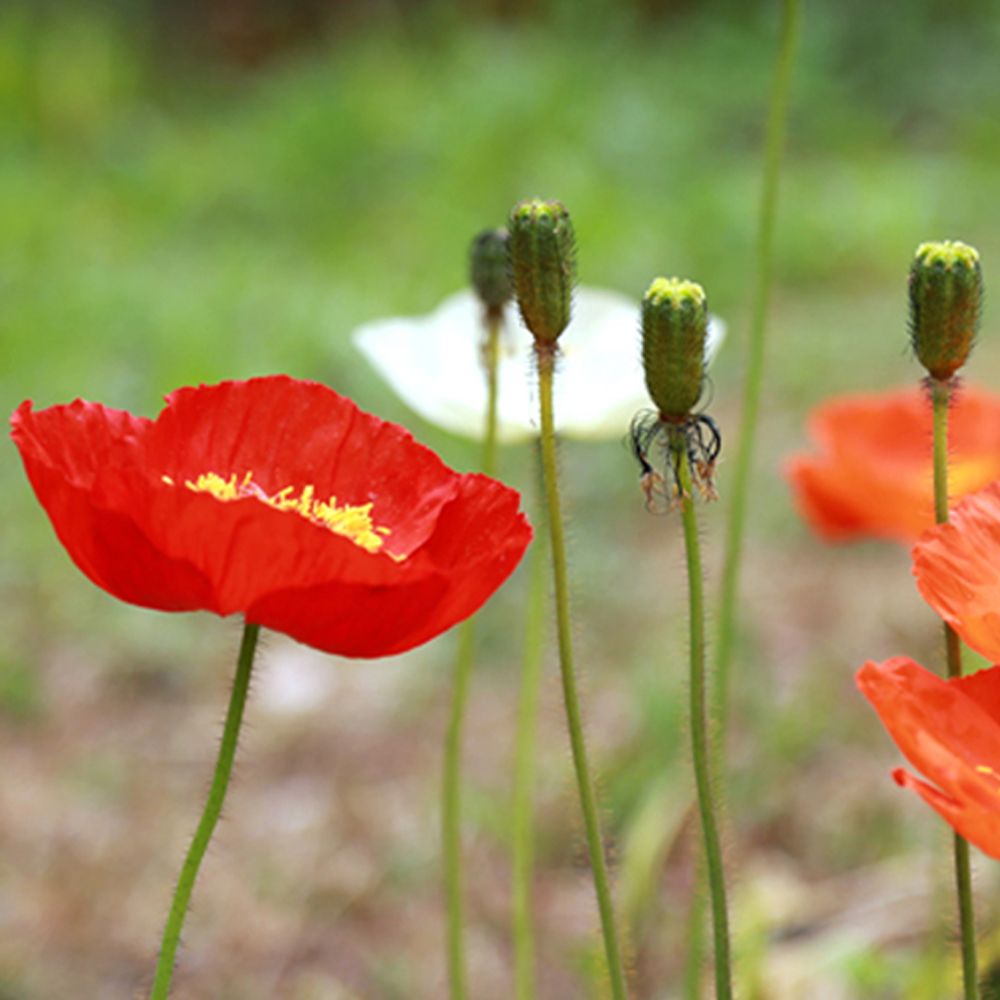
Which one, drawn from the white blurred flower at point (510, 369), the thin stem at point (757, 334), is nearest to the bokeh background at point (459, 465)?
the thin stem at point (757, 334)

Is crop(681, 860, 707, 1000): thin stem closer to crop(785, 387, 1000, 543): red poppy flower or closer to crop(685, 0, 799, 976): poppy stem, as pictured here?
crop(685, 0, 799, 976): poppy stem

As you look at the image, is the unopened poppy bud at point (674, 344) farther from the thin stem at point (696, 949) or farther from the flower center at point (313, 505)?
the thin stem at point (696, 949)

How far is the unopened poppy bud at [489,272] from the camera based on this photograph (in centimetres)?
82

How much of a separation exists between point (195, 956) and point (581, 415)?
25.6 inches

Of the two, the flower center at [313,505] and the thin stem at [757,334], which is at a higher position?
the thin stem at [757,334]

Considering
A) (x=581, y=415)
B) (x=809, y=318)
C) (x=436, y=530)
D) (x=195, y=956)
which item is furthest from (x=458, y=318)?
(x=809, y=318)

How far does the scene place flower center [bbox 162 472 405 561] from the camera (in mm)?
660

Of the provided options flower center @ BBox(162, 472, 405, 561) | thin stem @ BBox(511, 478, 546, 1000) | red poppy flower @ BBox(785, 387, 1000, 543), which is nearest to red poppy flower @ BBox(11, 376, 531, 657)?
flower center @ BBox(162, 472, 405, 561)

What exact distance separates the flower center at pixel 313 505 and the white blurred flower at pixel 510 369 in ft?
0.62

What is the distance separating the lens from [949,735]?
22.4 inches

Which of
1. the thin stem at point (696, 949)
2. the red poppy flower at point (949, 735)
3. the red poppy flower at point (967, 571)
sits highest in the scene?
the red poppy flower at point (967, 571)

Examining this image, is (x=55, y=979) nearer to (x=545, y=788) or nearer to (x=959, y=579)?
(x=545, y=788)

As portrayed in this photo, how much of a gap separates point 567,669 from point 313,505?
0.56ft

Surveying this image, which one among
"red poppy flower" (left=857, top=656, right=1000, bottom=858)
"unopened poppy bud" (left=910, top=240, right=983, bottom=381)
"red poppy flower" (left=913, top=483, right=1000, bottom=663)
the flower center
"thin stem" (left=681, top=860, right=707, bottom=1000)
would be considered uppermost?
"unopened poppy bud" (left=910, top=240, right=983, bottom=381)
